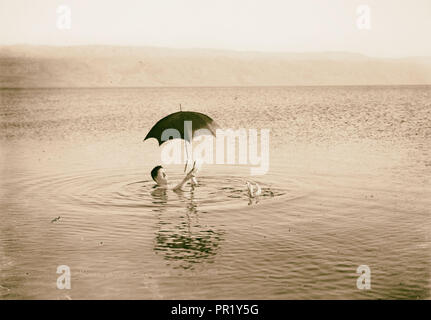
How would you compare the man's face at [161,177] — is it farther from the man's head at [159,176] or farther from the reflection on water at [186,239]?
the reflection on water at [186,239]

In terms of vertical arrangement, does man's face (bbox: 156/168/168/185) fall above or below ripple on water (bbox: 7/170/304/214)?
above

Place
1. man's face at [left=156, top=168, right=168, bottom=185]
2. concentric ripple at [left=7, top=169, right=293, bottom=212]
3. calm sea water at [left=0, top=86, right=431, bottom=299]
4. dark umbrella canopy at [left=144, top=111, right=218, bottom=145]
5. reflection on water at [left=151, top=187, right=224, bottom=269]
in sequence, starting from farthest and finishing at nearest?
man's face at [left=156, top=168, right=168, bottom=185] → dark umbrella canopy at [left=144, top=111, right=218, bottom=145] → concentric ripple at [left=7, top=169, right=293, bottom=212] → reflection on water at [left=151, top=187, right=224, bottom=269] → calm sea water at [left=0, top=86, right=431, bottom=299]

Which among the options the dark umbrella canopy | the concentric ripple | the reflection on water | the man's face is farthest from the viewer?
the man's face

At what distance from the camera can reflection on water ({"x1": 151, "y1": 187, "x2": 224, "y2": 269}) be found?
12.0 meters

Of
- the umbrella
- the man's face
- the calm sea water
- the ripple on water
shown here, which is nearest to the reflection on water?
the calm sea water

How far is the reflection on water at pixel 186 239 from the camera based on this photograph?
12.0m

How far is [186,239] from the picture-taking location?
1332 cm

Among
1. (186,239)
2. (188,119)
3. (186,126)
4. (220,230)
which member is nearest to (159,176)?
(186,126)

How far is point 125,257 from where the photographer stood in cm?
1218

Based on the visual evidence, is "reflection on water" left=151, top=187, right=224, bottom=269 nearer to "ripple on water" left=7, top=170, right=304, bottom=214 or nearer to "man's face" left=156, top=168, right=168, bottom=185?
"ripple on water" left=7, top=170, right=304, bottom=214

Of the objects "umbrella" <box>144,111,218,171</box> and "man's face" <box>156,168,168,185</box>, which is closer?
"umbrella" <box>144,111,218,171</box>
